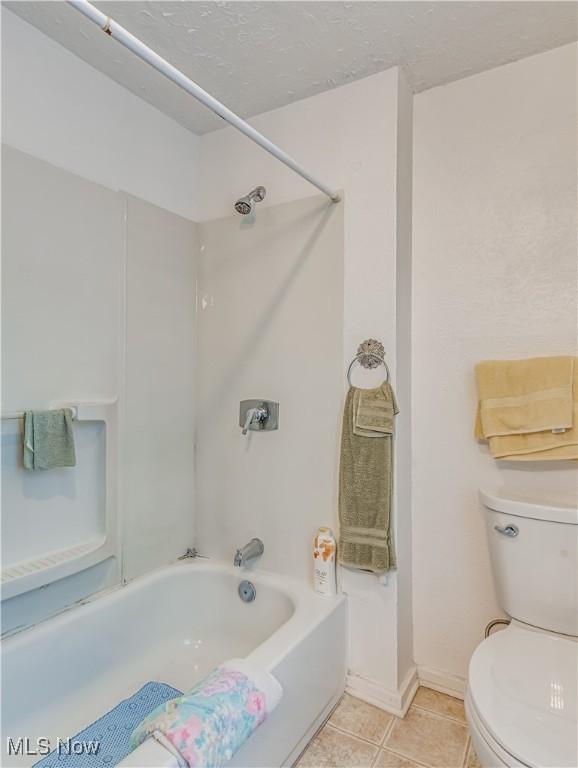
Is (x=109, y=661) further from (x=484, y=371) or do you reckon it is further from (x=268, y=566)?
(x=484, y=371)

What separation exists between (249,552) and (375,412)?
780 mm

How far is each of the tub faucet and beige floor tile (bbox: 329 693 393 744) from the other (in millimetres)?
600

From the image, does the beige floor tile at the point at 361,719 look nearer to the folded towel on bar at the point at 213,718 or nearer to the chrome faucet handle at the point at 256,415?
the folded towel on bar at the point at 213,718

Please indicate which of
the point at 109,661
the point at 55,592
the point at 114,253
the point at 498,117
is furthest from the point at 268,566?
the point at 498,117

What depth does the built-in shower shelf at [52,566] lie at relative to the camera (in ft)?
4.52

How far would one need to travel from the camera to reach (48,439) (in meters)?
1.43

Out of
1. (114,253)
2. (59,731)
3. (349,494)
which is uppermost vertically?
(114,253)

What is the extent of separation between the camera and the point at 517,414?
1532mm

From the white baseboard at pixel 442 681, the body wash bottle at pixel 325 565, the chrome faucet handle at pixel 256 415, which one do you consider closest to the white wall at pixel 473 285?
the white baseboard at pixel 442 681

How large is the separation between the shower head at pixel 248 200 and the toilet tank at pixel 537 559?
1.35m

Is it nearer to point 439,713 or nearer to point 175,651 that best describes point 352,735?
point 439,713

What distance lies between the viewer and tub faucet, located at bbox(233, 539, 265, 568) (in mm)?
1802

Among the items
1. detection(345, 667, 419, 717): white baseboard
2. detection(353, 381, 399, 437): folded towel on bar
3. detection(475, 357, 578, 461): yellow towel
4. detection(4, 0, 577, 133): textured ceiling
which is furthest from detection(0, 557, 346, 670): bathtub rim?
detection(4, 0, 577, 133): textured ceiling

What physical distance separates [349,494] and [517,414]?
638mm
